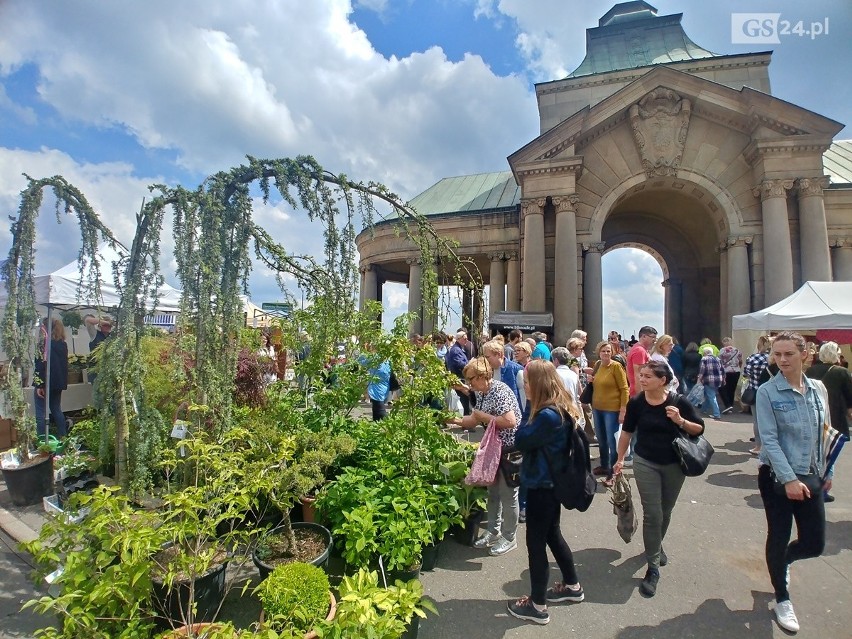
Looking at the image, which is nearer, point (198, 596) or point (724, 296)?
point (198, 596)

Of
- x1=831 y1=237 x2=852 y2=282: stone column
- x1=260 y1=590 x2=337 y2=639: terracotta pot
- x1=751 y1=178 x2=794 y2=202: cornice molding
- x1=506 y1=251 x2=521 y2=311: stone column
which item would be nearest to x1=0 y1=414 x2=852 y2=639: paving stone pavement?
x1=260 y1=590 x2=337 y2=639: terracotta pot

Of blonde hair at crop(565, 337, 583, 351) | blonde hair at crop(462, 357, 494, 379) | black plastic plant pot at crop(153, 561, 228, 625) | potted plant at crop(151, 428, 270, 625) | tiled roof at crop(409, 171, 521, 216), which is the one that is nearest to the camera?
potted plant at crop(151, 428, 270, 625)

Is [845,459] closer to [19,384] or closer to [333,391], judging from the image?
[333,391]

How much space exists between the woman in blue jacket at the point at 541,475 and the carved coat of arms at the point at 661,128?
1501 cm

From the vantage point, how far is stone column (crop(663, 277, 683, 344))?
2114 centimetres

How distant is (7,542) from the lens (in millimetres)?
4344

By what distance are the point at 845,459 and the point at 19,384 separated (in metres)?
11.9

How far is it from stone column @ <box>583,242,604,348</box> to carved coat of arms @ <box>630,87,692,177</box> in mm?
3493

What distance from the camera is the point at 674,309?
21.4 meters

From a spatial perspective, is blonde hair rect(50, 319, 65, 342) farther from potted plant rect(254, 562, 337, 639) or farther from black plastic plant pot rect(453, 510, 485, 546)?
black plastic plant pot rect(453, 510, 485, 546)

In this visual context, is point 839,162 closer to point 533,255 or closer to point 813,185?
point 813,185

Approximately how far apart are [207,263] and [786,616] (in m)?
5.15

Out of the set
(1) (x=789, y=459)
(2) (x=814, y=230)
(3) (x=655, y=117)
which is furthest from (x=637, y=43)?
(1) (x=789, y=459)

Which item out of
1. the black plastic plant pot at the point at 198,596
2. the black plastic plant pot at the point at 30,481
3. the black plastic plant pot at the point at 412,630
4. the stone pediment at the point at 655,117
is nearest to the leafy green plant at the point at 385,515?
the black plastic plant pot at the point at 412,630
